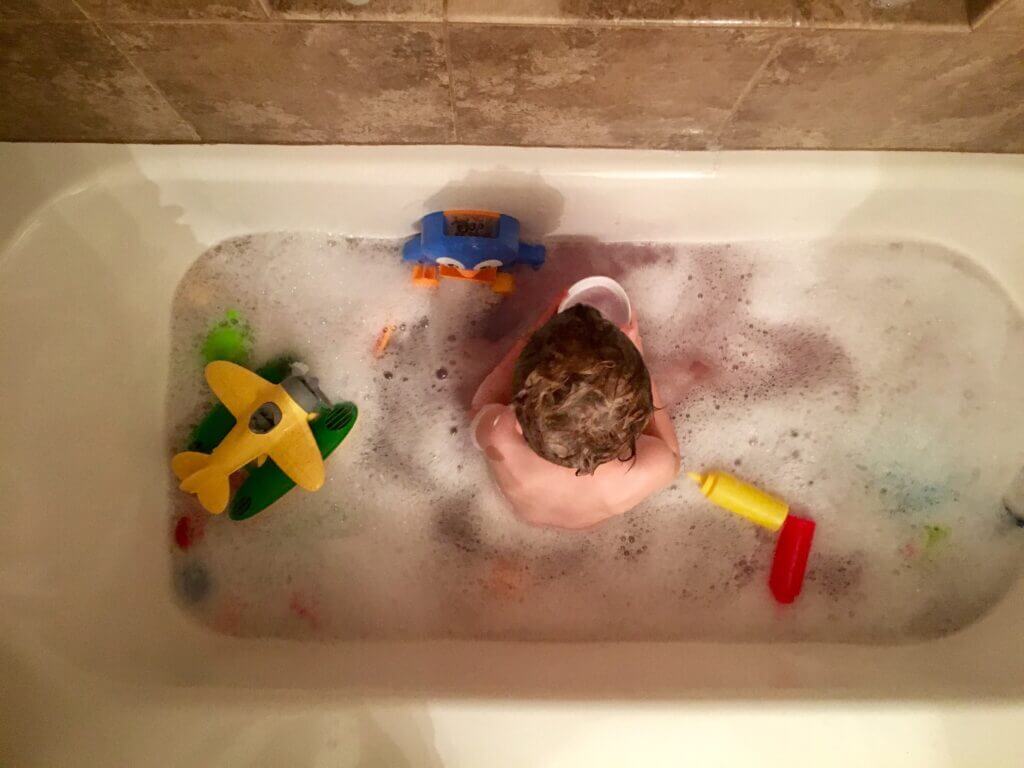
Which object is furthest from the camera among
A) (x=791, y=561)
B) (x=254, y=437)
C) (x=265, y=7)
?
(x=791, y=561)

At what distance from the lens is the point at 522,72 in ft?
2.63

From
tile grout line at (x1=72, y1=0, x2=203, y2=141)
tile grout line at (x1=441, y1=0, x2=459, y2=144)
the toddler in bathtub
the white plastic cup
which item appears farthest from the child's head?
tile grout line at (x1=72, y1=0, x2=203, y2=141)

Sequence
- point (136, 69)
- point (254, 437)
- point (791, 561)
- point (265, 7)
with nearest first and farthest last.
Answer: point (265, 7), point (136, 69), point (254, 437), point (791, 561)

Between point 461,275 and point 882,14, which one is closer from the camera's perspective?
point 882,14

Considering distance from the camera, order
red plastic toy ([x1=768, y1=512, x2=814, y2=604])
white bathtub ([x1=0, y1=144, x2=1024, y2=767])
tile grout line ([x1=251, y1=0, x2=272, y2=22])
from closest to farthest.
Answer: tile grout line ([x1=251, y1=0, x2=272, y2=22]), white bathtub ([x1=0, y1=144, x2=1024, y2=767]), red plastic toy ([x1=768, y1=512, x2=814, y2=604])

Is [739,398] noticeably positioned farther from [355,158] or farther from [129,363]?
[129,363]

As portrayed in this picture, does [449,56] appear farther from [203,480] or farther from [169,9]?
[203,480]

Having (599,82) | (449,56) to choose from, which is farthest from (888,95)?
(449,56)

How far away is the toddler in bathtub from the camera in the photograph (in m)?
0.78

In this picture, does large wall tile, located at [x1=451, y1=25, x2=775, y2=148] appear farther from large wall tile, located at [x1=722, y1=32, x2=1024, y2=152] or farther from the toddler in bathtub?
the toddler in bathtub

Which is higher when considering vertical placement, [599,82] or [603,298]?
[599,82]

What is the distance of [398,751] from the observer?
0.83m

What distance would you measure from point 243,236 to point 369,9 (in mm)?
529

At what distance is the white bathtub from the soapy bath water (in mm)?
44
